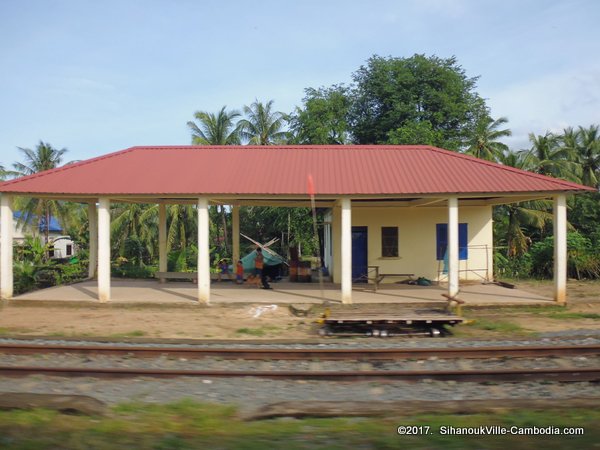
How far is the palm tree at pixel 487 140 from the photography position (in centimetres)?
3075

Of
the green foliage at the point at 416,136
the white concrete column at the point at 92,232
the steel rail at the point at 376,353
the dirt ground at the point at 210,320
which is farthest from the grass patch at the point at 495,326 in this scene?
the green foliage at the point at 416,136

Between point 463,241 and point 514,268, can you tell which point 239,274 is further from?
point 514,268

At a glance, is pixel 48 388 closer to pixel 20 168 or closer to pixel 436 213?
pixel 436 213

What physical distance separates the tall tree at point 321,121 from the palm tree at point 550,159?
10.9m

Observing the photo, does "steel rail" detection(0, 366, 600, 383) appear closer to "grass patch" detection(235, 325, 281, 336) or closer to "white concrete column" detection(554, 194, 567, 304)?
"grass patch" detection(235, 325, 281, 336)

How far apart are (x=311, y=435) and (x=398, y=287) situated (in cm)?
1304

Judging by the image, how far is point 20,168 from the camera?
1259 inches

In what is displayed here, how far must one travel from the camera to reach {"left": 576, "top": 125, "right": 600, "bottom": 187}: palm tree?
3275 centimetres

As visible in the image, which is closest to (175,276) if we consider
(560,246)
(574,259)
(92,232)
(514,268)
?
(92,232)

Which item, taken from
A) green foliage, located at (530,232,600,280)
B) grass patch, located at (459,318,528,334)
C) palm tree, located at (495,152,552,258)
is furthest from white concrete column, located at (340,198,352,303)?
palm tree, located at (495,152,552,258)

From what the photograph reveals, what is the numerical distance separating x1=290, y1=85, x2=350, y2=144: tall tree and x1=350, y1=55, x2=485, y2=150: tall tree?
5.20 ft

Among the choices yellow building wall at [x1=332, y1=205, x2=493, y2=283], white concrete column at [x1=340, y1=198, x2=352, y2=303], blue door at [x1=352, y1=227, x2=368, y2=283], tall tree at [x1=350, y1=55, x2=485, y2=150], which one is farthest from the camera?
tall tree at [x1=350, y1=55, x2=485, y2=150]

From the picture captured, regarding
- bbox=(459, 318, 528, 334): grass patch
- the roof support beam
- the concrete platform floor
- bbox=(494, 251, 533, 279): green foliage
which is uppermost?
the roof support beam

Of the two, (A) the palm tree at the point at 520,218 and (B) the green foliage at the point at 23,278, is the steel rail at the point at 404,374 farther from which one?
(A) the palm tree at the point at 520,218
